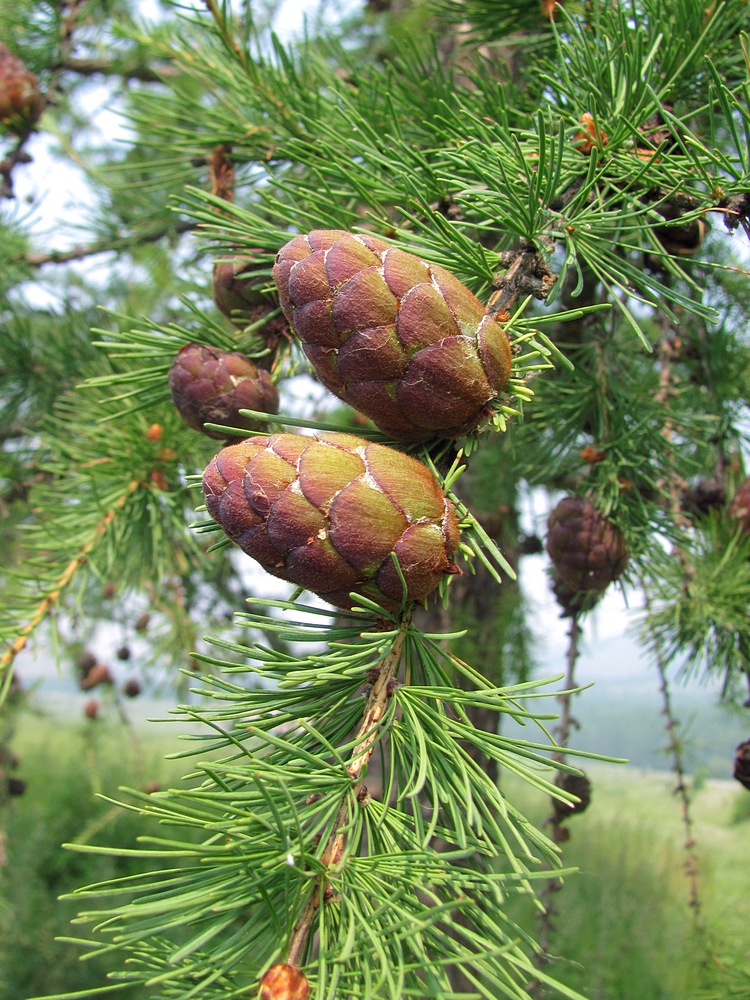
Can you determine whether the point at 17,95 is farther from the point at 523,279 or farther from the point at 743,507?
the point at 743,507

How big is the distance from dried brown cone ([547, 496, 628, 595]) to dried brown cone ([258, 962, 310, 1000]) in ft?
1.37

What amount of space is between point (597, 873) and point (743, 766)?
1682 mm

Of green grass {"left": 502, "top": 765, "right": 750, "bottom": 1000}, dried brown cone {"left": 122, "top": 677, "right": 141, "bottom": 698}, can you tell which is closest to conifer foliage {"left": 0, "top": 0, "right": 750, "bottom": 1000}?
dried brown cone {"left": 122, "top": 677, "right": 141, "bottom": 698}

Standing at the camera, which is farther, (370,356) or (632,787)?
(632,787)

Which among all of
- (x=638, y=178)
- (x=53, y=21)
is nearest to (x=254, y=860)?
(x=638, y=178)

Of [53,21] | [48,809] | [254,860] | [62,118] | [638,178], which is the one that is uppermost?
[62,118]

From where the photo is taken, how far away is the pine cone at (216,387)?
1.64 feet

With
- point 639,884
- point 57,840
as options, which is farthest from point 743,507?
point 57,840

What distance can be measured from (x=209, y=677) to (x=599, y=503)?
408 mm

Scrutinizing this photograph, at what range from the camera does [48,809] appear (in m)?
3.36

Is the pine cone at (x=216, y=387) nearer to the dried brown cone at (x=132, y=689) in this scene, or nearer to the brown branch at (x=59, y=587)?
the brown branch at (x=59, y=587)

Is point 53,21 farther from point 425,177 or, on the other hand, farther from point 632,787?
point 632,787

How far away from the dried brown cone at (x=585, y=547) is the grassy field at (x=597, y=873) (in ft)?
4.71

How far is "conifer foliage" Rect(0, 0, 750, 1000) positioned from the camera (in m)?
0.30
